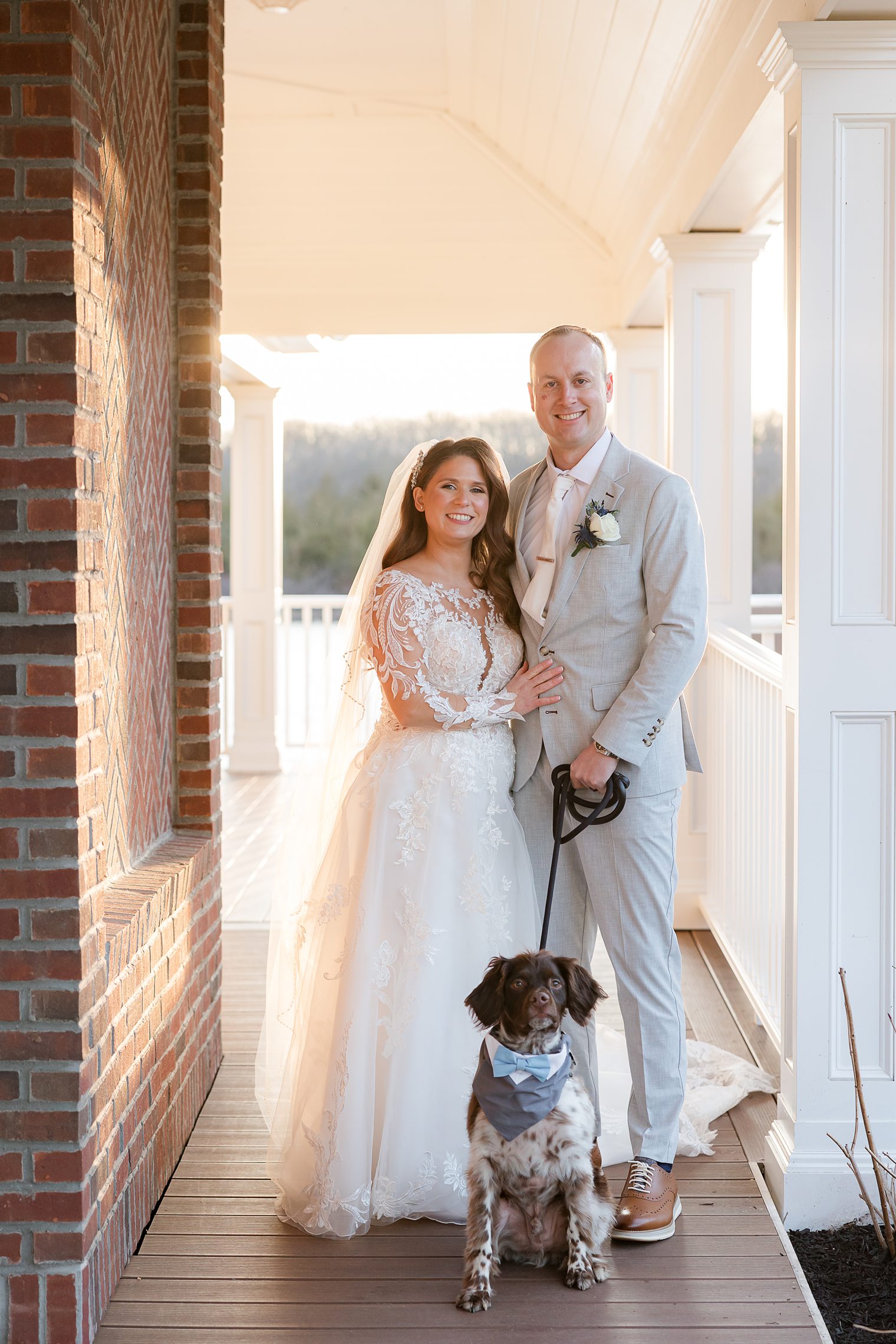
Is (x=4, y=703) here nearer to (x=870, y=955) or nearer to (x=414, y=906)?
(x=414, y=906)

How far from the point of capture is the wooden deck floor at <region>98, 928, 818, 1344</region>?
7.74ft

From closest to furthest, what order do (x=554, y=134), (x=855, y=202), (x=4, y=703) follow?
(x=4, y=703), (x=855, y=202), (x=554, y=134)

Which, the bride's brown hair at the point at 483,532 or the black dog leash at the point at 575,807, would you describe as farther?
the bride's brown hair at the point at 483,532

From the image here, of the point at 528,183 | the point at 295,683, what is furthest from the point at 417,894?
the point at 295,683

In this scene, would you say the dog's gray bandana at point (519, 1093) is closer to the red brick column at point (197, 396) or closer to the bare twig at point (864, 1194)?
the bare twig at point (864, 1194)

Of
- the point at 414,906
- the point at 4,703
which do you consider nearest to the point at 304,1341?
the point at 414,906

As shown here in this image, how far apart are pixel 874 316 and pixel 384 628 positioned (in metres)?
1.34

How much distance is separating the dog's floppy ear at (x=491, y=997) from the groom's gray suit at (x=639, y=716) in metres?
0.45

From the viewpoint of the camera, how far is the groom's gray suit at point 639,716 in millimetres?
2705

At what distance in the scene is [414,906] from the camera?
285cm

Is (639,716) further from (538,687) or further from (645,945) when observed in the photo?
(645,945)

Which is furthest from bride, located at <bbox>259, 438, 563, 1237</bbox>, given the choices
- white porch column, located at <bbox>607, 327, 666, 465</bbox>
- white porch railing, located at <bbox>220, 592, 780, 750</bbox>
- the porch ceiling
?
white porch railing, located at <bbox>220, 592, 780, 750</bbox>

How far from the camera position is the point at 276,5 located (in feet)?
15.6

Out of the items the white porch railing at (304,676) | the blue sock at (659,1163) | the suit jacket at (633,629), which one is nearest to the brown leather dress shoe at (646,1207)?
the blue sock at (659,1163)
